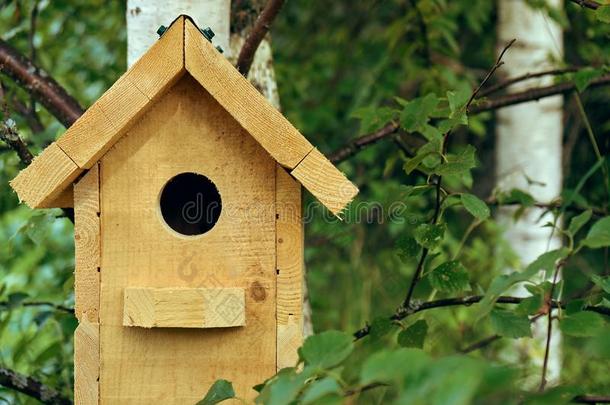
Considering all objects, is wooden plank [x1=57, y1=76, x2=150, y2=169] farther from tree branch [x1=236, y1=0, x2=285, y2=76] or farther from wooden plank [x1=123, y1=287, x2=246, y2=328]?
tree branch [x1=236, y1=0, x2=285, y2=76]

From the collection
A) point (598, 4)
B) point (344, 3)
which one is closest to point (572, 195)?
point (598, 4)

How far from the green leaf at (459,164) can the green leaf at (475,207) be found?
2.3 inches

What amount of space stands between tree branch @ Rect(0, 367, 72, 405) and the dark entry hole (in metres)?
0.49

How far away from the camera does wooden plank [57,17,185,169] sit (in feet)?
6.45

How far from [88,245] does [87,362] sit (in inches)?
9.3

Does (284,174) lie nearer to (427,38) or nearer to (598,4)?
(598,4)

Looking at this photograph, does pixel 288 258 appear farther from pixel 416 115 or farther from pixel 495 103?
pixel 495 103

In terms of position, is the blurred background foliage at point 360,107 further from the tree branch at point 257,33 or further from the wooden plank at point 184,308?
the wooden plank at point 184,308

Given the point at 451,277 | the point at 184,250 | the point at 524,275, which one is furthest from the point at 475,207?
the point at 184,250

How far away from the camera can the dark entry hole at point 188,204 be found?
7.65 feet

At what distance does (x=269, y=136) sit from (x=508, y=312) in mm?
559

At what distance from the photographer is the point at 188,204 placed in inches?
94.7

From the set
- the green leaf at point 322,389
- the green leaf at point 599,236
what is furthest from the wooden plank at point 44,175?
the green leaf at point 599,236

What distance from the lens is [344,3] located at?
18.7 ft
